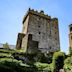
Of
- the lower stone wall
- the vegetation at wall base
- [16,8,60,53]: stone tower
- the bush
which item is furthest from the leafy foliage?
[16,8,60,53]: stone tower

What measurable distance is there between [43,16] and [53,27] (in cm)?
372

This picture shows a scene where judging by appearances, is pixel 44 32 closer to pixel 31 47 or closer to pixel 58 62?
pixel 31 47

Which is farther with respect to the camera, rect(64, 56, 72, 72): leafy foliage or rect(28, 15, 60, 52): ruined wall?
rect(28, 15, 60, 52): ruined wall

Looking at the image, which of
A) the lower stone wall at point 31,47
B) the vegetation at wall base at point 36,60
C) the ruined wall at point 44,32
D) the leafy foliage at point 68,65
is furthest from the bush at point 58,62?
the ruined wall at point 44,32

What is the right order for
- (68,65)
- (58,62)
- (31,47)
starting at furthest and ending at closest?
1. (31,47)
2. (68,65)
3. (58,62)

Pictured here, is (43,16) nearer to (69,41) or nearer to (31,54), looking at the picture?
(69,41)

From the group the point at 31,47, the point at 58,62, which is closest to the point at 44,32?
the point at 31,47

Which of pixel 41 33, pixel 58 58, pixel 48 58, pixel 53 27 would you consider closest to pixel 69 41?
pixel 53 27

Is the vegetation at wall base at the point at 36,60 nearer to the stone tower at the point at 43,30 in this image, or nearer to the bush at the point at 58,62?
the bush at the point at 58,62

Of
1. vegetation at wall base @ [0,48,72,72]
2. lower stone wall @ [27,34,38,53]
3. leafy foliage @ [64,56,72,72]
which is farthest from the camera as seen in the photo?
lower stone wall @ [27,34,38,53]

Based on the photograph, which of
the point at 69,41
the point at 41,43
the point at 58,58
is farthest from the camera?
the point at 69,41

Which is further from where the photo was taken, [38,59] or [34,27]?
[34,27]

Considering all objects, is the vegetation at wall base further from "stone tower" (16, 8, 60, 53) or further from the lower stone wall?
"stone tower" (16, 8, 60, 53)

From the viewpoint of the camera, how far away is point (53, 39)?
1564 inches
